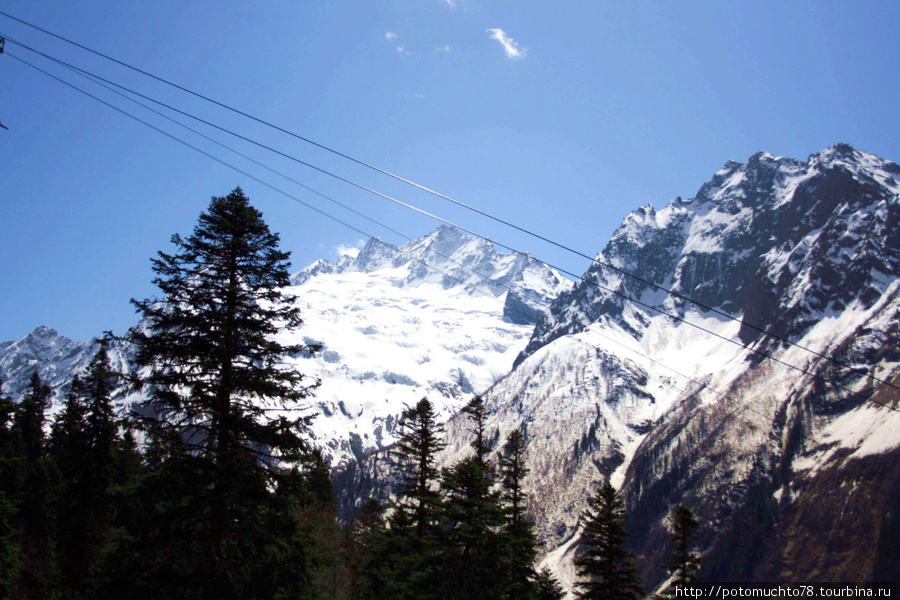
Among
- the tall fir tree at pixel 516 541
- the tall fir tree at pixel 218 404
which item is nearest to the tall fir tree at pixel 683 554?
the tall fir tree at pixel 516 541

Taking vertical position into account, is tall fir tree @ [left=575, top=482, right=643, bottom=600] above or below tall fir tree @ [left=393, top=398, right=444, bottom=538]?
below

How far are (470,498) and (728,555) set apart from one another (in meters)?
157

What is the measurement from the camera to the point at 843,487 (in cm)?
14212

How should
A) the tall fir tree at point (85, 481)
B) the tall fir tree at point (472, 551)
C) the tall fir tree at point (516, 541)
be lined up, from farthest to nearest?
the tall fir tree at point (85, 481) → the tall fir tree at point (516, 541) → the tall fir tree at point (472, 551)

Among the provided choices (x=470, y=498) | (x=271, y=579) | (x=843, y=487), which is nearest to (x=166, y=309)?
(x=271, y=579)

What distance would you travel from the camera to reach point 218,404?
15.7m

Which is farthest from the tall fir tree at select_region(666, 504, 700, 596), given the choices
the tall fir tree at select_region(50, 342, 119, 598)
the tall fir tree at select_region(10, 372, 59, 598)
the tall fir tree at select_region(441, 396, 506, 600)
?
the tall fir tree at select_region(10, 372, 59, 598)

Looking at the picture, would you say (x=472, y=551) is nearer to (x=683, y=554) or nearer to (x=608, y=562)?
(x=608, y=562)

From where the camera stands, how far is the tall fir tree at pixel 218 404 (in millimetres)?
14812

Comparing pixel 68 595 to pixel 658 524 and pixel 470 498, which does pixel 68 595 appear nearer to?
pixel 470 498

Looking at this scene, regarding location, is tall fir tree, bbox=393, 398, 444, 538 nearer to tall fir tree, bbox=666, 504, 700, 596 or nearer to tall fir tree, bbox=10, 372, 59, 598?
tall fir tree, bbox=666, 504, 700, 596

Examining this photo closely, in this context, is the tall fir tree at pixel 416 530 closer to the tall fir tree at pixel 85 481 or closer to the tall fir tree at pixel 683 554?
the tall fir tree at pixel 85 481

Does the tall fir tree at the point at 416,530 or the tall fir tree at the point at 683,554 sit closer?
the tall fir tree at the point at 416,530

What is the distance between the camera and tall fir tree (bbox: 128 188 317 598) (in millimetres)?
14812
